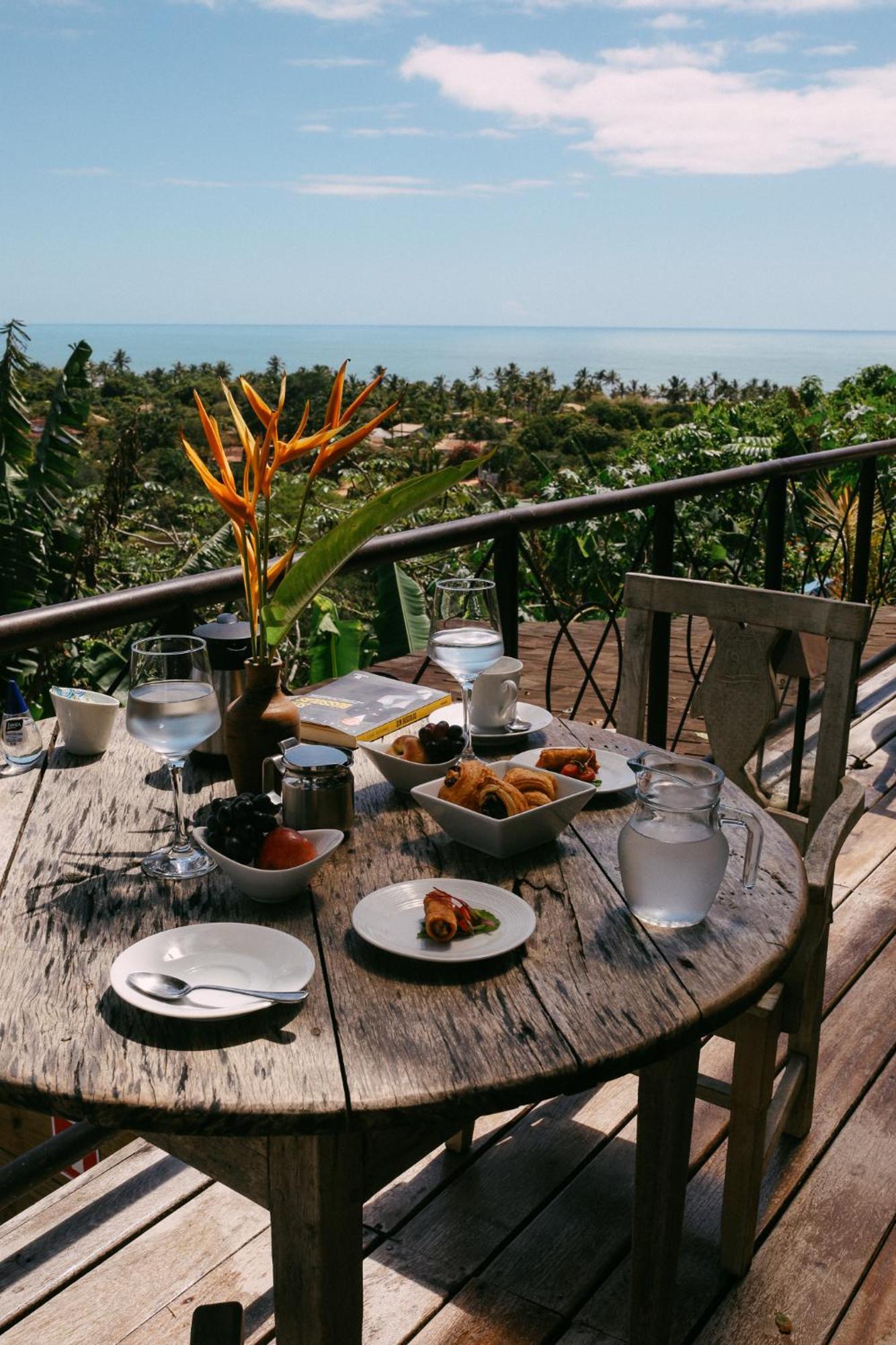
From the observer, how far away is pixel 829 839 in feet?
4.70

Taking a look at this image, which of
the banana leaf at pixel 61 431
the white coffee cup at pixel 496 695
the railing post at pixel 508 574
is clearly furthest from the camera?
the banana leaf at pixel 61 431

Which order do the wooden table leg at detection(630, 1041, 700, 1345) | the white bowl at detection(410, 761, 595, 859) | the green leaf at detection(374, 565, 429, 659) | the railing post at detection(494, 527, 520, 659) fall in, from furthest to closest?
1. the green leaf at detection(374, 565, 429, 659)
2. the railing post at detection(494, 527, 520, 659)
3. the wooden table leg at detection(630, 1041, 700, 1345)
4. the white bowl at detection(410, 761, 595, 859)

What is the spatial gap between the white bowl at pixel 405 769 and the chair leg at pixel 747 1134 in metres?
0.59

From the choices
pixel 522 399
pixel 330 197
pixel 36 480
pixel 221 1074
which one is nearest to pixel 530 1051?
pixel 221 1074

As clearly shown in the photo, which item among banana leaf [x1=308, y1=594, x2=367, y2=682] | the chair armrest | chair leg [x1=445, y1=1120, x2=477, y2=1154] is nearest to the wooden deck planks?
chair leg [x1=445, y1=1120, x2=477, y2=1154]

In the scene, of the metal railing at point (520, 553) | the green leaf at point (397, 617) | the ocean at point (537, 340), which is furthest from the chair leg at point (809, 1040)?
the ocean at point (537, 340)

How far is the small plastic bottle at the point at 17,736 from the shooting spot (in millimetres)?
1427

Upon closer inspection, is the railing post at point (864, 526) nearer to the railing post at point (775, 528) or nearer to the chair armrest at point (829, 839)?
the railing post at point (775, 528)

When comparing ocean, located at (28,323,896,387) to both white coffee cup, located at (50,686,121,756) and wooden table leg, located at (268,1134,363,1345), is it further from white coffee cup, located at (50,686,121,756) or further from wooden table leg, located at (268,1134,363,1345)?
wooden table leg, located at (268,1134,363,1345)

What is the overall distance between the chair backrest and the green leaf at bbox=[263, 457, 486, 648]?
849 mm

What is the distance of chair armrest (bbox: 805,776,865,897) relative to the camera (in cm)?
140

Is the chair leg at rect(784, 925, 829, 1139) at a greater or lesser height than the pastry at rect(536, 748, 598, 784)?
lesser

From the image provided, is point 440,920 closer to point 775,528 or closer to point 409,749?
point 409,749

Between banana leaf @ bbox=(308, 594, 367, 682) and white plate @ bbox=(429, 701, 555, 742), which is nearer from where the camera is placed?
white plate @ bbox=(429, 701, 555, 742)
